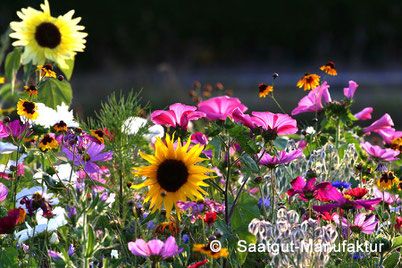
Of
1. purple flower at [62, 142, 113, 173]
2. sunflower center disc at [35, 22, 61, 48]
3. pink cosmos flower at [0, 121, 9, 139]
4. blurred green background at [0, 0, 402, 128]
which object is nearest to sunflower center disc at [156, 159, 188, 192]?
purple flower at [62, 142, 113, 173]

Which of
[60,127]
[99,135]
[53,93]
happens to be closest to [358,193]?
[99,135]

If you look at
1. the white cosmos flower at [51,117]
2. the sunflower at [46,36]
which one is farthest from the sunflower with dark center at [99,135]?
the sunflower at [46,36]

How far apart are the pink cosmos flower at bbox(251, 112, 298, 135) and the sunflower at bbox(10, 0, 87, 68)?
819mm

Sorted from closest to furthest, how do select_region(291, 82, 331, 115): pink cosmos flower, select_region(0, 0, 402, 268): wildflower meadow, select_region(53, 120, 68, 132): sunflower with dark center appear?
select_region(0, 0, 402, 268): wildflower meadow < select_region(53, 120, 68, 132): sunflower with dark center < select_region(291, 82, 331, 115): pink cosmos flower

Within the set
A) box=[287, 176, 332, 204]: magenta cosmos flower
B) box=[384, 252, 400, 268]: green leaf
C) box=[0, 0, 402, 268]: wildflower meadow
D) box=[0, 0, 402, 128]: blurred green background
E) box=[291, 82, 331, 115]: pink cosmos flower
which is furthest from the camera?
box=[0, 0, 402, 128]: blurred green background

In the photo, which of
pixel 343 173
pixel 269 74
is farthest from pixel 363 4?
pixel 343 173

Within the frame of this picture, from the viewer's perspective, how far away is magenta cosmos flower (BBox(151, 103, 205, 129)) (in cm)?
145

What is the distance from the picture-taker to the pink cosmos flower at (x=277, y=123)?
4.55 ft

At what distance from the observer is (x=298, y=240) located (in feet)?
3.86

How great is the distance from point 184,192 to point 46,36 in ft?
3.08

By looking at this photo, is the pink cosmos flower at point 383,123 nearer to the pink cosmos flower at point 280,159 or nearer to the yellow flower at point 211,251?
the pink cosmos flower at point 280,159

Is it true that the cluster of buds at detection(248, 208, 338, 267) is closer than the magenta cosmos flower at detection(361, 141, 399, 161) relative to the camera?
Yes

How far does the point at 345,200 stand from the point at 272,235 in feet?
0.74

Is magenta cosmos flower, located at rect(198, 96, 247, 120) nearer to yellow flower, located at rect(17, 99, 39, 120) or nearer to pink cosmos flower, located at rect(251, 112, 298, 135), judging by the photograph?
pink cosmos flower, located at rect(251, 112, 298, 135)
